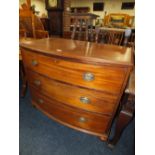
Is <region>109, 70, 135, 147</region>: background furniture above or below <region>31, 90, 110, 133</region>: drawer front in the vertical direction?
above

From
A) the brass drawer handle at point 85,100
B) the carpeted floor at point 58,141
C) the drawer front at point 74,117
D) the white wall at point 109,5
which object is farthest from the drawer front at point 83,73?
the white wall at point 109,5

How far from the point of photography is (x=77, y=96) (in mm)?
986

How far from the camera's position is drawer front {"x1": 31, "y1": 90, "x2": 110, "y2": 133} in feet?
3.46

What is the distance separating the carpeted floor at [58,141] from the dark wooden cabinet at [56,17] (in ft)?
13.3

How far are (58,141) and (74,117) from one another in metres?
0.28

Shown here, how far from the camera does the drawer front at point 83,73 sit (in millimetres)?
788

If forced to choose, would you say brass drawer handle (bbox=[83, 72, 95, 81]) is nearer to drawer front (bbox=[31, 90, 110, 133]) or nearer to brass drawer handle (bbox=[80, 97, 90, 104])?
brass drawer handle (bbox=[80, 97, 90, 104])

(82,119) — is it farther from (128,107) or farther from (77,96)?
(128,107)


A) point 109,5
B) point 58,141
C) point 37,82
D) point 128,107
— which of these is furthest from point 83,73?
point 109,5

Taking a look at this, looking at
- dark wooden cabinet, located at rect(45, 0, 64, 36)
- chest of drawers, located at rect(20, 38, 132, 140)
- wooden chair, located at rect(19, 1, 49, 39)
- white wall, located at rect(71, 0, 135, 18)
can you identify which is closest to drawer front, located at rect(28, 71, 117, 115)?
chest of drawers, located at rect(20, 38, 132, 140)

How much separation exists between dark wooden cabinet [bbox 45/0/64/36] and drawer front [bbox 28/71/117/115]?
4.00 meters
